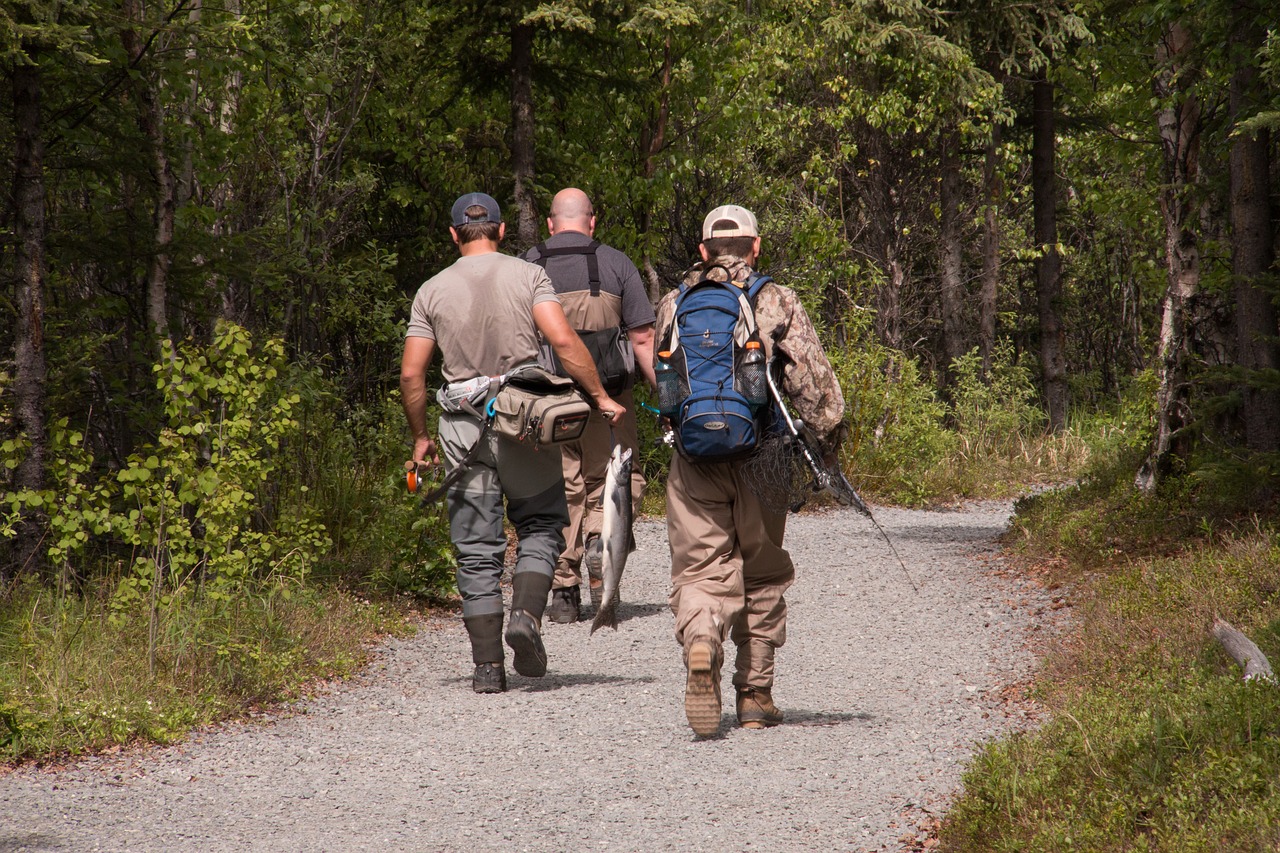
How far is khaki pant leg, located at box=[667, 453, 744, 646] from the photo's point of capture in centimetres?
541

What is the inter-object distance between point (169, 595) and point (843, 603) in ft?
14.7

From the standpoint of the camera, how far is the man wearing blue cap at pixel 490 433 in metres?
6.28

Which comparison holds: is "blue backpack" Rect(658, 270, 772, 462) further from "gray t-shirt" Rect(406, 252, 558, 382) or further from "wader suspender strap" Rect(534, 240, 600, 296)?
"wader suspender strap" Rect(534, 240, 600, 296)

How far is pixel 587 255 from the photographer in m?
7.67

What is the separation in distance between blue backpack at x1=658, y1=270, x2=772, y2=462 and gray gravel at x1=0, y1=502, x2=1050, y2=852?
4.11ft

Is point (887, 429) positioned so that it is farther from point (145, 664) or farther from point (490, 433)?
point (145, 664)

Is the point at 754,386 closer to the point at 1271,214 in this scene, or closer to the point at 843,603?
the point at 843,603

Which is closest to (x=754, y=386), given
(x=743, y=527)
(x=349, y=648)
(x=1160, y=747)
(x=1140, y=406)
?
(x=743, y=527)

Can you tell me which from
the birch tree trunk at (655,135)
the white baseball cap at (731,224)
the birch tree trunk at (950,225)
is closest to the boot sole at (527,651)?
the white baseball cap at (731,224)

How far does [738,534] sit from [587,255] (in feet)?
8.68

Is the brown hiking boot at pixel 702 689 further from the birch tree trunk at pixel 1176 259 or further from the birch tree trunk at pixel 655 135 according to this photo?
the birch tree trunk at pixel 655 135

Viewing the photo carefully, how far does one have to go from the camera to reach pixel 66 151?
800 centimetres

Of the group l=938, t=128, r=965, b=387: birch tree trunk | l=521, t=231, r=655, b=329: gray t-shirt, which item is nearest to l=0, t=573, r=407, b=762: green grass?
l=521, t=231, r=655, b=329: gray t-shirt

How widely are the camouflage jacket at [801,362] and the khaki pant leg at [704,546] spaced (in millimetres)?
422
